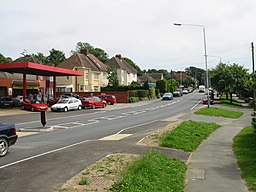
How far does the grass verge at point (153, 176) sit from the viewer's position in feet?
23.7

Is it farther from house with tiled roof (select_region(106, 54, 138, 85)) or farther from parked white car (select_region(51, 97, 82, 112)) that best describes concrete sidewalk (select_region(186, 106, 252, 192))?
house with tiled roof (select_region(106, 54, 138, 85))

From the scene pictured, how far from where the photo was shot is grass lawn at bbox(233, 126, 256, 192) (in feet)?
29.3

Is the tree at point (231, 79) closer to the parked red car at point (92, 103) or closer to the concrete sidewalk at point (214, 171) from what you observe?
the parked red car at point (92, 103)

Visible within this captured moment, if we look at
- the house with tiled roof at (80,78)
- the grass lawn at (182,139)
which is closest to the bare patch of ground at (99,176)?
the grass lawn at (182,139)

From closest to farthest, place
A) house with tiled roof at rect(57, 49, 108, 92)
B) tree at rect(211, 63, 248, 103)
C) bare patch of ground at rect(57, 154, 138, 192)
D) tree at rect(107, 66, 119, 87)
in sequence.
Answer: bare patch of ground at rect(57, 154, 138, 192) < tree at rect(211, 63, 248, 103) < house with tiled roof at rect(57, 49, 108, 92) < tree at rect(107, 66, 119, 87)

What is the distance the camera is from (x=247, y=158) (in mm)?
12102

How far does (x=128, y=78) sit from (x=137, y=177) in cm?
8490

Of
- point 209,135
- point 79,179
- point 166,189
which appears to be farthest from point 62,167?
point 209,135

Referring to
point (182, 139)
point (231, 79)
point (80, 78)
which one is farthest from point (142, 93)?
point (182, 139)

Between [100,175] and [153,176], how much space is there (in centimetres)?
123

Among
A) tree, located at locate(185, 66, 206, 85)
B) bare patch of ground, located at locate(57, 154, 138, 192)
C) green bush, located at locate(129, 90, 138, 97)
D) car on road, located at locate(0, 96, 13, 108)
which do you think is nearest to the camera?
bare patch of ground, located at locate(57, 154, 138, 192)

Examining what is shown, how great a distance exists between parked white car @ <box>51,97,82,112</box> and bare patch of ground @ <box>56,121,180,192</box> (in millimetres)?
27987

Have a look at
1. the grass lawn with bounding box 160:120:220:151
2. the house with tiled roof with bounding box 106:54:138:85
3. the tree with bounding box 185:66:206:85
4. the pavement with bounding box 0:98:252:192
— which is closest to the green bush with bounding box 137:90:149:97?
the house with tiled roof with bounding box 106:54:138:85

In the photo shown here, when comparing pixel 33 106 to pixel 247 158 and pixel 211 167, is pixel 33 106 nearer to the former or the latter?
Answer: pixel 247 158
